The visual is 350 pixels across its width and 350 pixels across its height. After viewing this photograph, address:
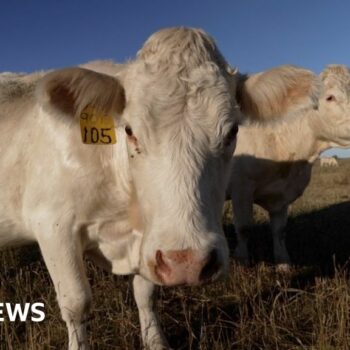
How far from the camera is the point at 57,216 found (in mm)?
4031

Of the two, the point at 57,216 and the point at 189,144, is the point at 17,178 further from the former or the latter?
the point at 189,144

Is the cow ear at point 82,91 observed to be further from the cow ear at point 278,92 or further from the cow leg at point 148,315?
the cow leg at point 148,315

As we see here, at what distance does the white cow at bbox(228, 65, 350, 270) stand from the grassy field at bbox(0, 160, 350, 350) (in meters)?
1.06

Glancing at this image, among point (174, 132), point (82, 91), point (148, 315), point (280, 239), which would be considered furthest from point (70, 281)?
point (280, 239)

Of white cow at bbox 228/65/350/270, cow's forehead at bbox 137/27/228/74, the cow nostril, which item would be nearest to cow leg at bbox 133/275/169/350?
the cow nostril

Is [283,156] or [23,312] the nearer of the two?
[23,312]

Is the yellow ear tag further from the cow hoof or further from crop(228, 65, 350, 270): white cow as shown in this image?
crop(228, 65, 350, 270): white cow

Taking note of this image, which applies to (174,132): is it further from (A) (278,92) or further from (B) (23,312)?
(B) (23,312)

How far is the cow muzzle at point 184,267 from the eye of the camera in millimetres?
2705

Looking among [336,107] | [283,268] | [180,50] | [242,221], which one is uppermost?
[336,107]

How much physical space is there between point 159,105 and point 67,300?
6.01ft

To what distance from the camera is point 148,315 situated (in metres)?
4.64

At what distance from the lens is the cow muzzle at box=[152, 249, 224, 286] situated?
271cm

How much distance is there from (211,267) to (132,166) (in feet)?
3.10
